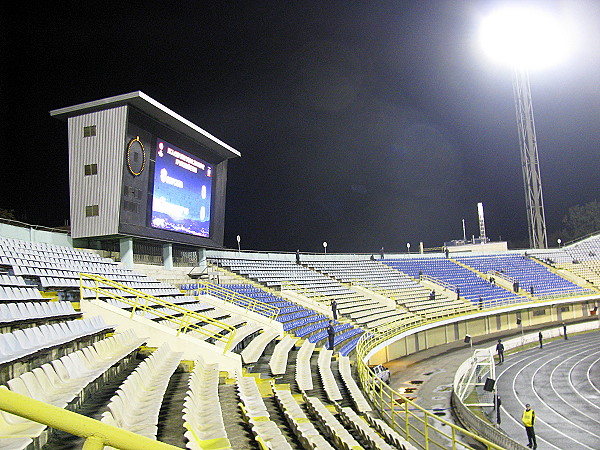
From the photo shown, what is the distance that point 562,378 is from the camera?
61.0ft

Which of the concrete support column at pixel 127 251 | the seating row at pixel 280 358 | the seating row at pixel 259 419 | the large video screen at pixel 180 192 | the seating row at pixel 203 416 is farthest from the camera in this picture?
the large video screen at pixel 180 192

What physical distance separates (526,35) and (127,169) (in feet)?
128

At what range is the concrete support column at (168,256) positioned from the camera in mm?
18234

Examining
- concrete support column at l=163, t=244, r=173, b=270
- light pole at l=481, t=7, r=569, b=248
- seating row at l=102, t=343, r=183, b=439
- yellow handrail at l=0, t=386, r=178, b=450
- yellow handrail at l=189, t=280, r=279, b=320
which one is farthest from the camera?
light pole at l=481, t=7, r=569, b=248

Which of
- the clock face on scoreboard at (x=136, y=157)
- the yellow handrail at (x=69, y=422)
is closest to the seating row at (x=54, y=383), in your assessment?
the yellow handrail at (x=69, y=422)

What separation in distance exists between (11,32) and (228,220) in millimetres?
24409

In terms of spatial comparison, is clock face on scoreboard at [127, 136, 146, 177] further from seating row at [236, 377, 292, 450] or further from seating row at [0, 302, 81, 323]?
seating row at [236, 377, 292, 450]

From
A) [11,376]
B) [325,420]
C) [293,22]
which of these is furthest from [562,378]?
[293,22]

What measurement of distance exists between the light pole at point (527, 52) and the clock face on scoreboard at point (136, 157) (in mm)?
32486

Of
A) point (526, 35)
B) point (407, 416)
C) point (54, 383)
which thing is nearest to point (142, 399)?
point (54, 383)

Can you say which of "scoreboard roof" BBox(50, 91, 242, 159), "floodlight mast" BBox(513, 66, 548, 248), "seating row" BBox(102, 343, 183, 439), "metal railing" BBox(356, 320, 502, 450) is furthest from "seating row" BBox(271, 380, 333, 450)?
"floodlight mast" BBox(513, 66, 548, 248)

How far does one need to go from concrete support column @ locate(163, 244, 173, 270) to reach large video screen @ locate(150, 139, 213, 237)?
1428 mm

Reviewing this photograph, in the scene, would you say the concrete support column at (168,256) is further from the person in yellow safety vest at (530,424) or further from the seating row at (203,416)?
the person in yellow safety vest at (530,424)

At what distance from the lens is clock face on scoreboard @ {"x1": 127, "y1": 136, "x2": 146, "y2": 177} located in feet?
48.5
